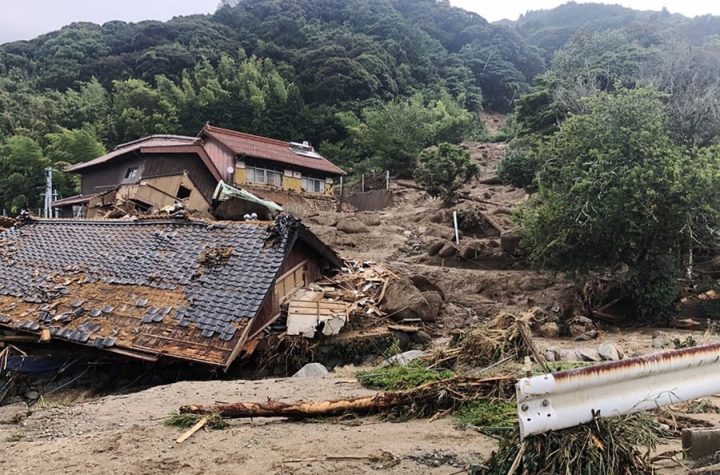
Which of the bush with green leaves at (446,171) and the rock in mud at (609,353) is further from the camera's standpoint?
the bush with green leaves at (446,171)

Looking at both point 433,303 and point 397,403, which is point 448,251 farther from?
point 397,403

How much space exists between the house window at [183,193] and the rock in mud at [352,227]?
24.9ft

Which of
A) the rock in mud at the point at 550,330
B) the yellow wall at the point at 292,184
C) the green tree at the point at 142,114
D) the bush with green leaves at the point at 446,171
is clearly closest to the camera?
the rock in mud at the point at 550,330

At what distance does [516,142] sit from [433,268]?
14.4 metres

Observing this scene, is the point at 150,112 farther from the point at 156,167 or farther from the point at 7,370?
the point at 7,370

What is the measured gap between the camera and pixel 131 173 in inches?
923

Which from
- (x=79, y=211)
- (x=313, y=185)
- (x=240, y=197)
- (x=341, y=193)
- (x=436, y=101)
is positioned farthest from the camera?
(x=436, y=101)

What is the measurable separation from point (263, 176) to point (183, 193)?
4.62 m

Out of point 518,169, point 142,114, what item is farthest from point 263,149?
point 142,114

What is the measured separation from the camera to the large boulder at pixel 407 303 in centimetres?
979

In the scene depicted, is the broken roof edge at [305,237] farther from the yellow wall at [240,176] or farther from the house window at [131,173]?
the house window at [131,173]

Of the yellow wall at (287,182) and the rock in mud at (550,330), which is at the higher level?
the yellow wall at (287,182)

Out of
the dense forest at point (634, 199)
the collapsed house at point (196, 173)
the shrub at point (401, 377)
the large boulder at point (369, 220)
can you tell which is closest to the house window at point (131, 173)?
the collapsed house at point (196, 173)

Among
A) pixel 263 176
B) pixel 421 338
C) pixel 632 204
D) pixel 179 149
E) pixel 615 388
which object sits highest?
pixel 179 149
